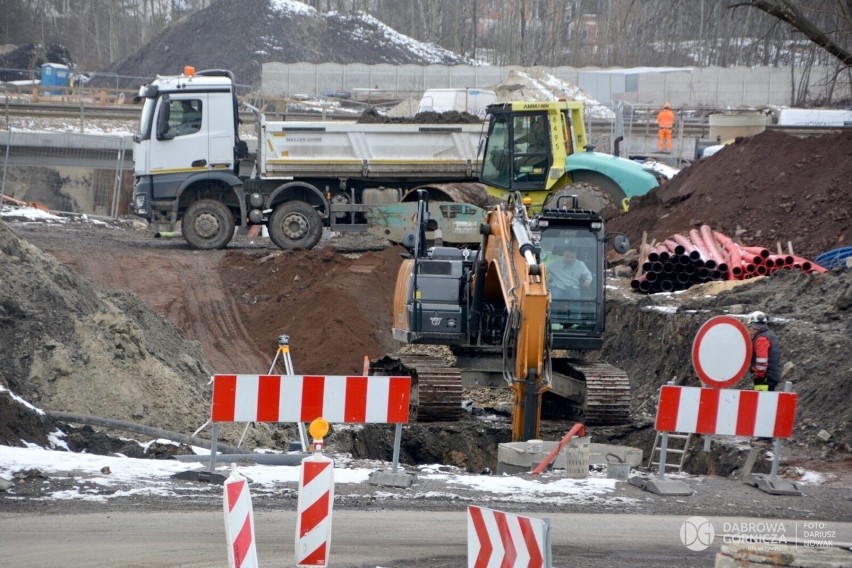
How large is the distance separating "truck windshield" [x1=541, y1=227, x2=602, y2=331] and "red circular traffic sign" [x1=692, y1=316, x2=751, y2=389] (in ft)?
12.9

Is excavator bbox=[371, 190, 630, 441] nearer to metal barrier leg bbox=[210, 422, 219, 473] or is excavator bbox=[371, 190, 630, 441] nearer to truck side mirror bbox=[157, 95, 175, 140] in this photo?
metal barrier leg bbox=[210, 422, 219, 473]

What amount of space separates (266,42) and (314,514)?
62.3 meters

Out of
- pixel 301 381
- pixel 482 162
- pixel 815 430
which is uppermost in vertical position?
pixel 482 162

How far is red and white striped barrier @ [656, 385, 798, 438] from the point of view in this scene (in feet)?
31.6

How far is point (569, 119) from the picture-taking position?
23188mm

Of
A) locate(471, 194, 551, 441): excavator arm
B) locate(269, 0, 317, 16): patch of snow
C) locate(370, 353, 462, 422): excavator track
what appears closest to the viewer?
locate(471, 194, 551, 441): excavator arm

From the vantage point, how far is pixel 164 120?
2338 cm

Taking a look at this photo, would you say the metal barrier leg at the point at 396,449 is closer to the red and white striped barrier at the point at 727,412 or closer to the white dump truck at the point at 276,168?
the red and white striped barrier at the point at 727,412

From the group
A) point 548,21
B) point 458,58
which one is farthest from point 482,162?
point 548,21

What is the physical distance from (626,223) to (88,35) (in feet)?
203

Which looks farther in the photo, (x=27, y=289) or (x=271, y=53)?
(x=271, y=53)

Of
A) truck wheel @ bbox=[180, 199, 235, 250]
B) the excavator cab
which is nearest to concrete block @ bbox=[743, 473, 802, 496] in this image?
the excavator cab

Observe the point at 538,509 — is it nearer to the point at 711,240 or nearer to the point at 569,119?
the point at 711,240

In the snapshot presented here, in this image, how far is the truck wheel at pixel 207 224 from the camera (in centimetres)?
2417
